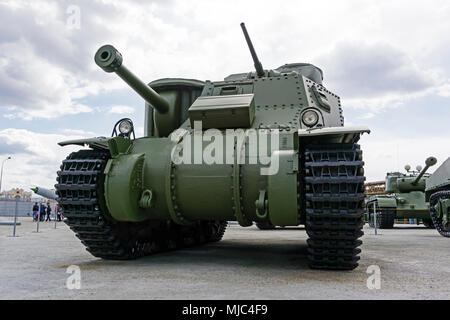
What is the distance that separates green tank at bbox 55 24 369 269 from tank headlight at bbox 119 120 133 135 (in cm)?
2

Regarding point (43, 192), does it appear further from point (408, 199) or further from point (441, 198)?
point (441, 198)

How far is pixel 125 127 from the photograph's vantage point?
22.7ft

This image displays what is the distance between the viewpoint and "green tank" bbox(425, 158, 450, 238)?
12.9 m

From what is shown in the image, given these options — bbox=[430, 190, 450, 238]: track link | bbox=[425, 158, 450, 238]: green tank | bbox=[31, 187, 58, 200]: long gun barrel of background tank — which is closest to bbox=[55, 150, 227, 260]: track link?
bbox=[425, 158, 450, 238]: green tank

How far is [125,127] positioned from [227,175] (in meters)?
2.21

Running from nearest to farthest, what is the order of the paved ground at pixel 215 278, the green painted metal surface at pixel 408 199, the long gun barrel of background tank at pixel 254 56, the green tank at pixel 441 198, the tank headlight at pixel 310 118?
the paved ground at pixel 215 278 < the tank headlight at pixel 310 118 < the long gun barrel of background tank at pixel 254 56 < the green tank at pixel 441 198 < the green painted metal surface at pixel 408 199

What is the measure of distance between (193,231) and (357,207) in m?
5.01

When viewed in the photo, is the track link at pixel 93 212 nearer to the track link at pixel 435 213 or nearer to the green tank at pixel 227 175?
the green tank at pixel 227 175

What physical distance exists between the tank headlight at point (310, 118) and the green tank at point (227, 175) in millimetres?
18

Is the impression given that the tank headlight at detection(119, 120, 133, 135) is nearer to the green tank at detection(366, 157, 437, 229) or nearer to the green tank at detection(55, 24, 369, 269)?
the green tank at detection(55, 24, 369, 269)

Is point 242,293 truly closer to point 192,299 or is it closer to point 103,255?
point 192,299

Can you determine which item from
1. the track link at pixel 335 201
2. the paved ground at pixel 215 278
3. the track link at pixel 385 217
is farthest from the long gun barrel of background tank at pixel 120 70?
the track link at pixel 385 217

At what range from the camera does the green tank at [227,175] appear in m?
5.29

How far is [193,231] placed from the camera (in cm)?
945
